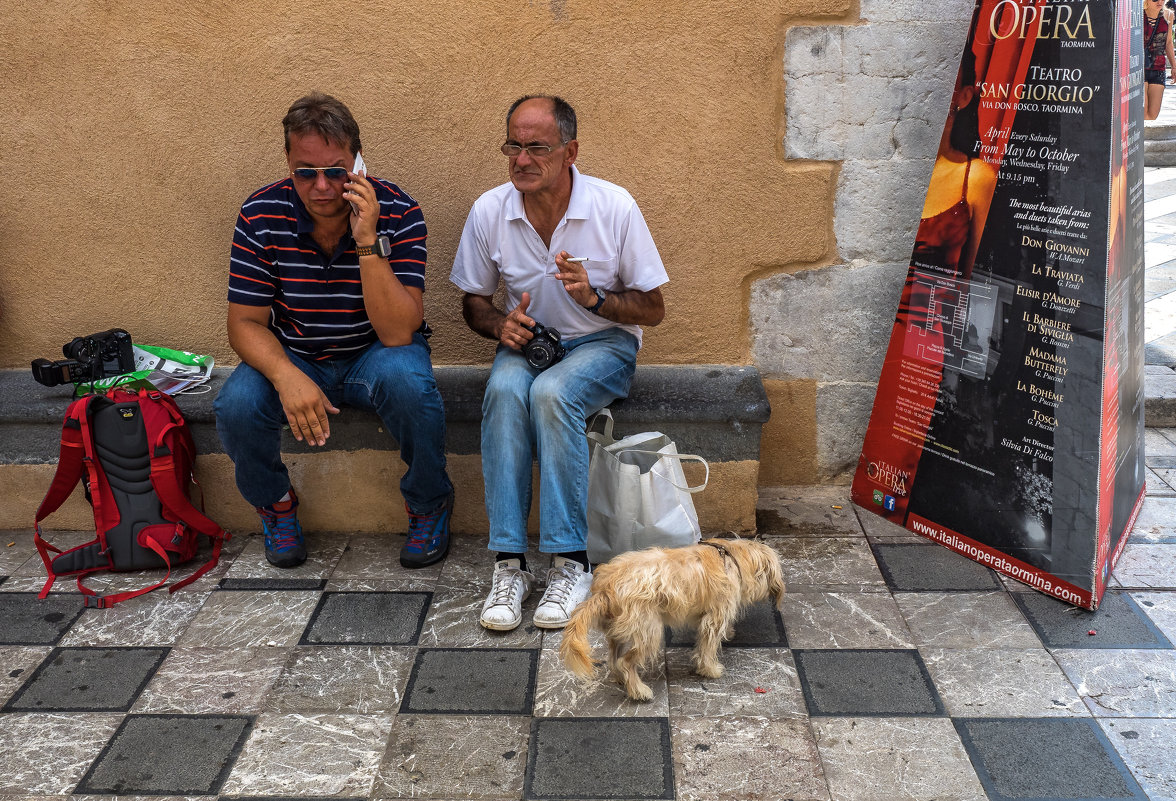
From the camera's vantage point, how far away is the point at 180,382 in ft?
Answer: 11.8

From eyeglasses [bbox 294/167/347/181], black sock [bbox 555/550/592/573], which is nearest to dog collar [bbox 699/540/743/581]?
black sock [bbox 555/550/592/573]

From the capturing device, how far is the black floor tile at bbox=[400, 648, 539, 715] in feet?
8.42

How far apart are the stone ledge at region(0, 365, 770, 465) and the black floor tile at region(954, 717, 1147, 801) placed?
49.0 inches

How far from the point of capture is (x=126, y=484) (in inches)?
129

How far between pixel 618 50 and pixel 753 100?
501mm

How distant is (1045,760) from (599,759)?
41.8 inches

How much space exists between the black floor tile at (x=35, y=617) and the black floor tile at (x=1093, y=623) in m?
2.91

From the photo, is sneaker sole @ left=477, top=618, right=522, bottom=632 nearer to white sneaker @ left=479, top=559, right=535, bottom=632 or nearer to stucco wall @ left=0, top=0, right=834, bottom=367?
white sneaker @ left=479, top=559, right=535, bottom=632

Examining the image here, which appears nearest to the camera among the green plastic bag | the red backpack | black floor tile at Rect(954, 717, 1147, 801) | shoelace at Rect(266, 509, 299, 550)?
black floor tile at Rect(954, 717, 1147, 801)

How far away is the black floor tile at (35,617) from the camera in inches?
114

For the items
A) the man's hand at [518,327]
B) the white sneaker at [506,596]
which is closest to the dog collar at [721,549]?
the white sneaker at [506,596]

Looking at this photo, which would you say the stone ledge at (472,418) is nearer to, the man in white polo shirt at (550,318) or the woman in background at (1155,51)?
the man in white polo shirt at (550,318)

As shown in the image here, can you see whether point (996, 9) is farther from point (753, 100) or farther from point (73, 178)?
point (73, 178)

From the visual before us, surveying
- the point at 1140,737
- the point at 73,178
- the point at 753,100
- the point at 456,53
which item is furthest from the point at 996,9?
the point at 73,178
